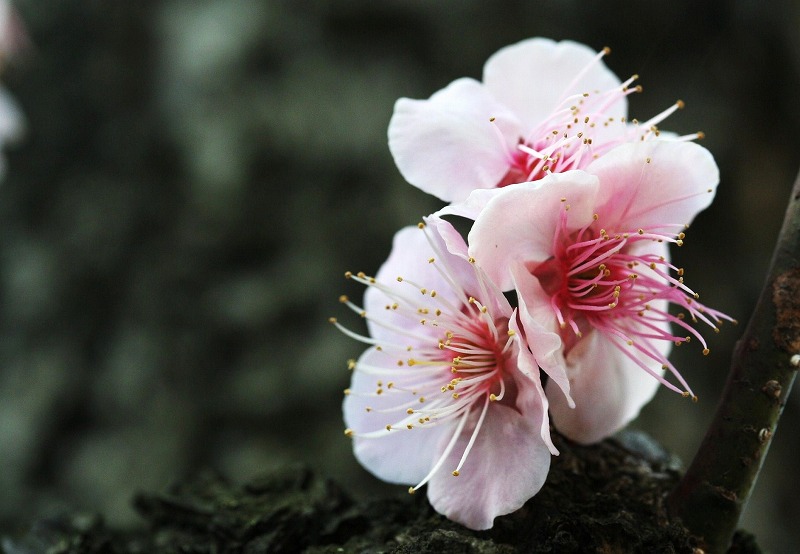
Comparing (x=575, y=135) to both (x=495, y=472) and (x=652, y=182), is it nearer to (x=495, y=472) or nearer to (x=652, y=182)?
(x=652, y=182)

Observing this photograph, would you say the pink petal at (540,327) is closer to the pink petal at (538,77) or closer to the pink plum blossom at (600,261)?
the pink plum blossom at (600,261)

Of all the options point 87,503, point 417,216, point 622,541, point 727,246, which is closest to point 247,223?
point 417,216

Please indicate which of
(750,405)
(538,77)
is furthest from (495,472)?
(538,77)

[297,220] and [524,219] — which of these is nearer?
[524,219]

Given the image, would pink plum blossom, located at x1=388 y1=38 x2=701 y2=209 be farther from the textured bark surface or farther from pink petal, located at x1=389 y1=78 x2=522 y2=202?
the textured bark surface

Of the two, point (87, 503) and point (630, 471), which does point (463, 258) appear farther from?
point (87, 503)

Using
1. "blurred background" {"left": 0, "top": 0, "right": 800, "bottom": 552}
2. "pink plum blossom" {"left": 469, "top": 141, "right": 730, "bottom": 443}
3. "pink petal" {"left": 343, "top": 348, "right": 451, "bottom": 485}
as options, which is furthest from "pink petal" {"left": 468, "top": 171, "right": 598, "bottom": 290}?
"blurred background" {"left": 0, "top": 0, "right": 800, "bottom": 552}

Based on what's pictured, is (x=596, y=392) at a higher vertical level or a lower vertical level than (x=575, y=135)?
lower
